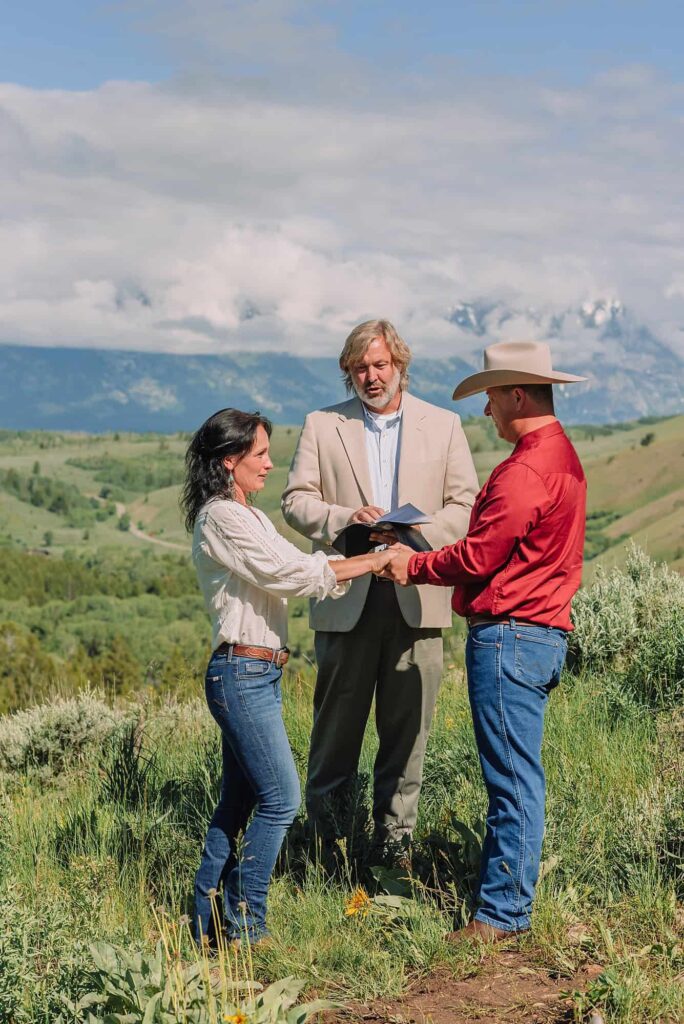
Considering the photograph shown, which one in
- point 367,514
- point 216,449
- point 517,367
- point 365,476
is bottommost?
point 367,514

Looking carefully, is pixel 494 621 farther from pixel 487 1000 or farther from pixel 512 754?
pixel 487 1000

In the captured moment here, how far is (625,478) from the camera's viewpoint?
153625 mm

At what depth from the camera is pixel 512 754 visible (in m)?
3.79

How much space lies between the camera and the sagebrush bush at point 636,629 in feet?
22.4

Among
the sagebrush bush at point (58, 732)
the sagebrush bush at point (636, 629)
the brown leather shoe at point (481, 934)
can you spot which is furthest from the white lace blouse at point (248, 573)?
the sagebrush bush at point (58, 732)

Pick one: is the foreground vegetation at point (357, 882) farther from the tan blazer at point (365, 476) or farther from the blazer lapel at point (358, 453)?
the blazer lapel at point (358, 453)

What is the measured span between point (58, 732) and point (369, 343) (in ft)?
18.0

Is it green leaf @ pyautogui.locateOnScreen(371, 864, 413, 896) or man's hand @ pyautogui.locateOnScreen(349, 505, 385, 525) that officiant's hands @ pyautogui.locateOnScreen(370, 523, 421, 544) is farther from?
green leaf @ pyautogui.locateOnScreen(371, 864, 413, 896)

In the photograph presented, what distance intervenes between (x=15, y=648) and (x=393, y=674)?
246ft

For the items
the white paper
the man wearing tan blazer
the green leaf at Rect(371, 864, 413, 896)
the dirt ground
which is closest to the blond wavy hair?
the man wearing tan blazer

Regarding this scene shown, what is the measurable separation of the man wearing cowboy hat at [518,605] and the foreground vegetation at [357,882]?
0.24m

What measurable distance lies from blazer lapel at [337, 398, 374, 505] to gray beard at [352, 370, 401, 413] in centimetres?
14

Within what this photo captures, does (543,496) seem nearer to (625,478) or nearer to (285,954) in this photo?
(285,954)

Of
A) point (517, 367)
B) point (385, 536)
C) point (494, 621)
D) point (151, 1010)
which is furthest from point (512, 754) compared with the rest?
point (151, 1010)
